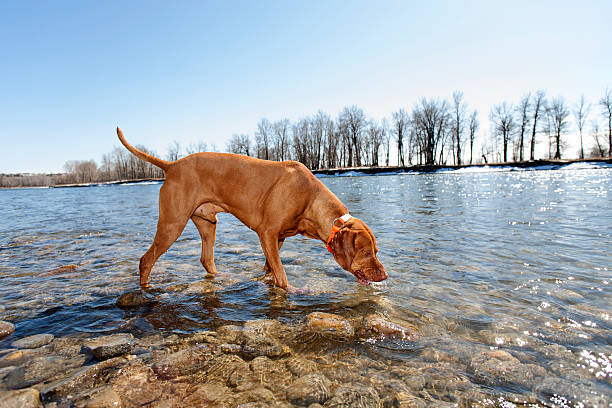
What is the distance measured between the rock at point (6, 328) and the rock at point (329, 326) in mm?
2851

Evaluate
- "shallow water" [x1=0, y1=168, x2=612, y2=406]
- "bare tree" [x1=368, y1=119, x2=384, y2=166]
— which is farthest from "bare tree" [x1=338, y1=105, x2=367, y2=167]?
"shallow water" [x1=0, y1=168, x2=612, y2=406]

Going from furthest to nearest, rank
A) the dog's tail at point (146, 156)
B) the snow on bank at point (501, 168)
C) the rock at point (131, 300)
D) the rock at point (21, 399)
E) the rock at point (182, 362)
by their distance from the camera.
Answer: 1. the snow on bank at point (501, 168)
2. the dog's tail at point (146, 156)
3. the rock at point (131, 300)
4. the rock at point (182, 362)
5. the rock at point (21, 399)

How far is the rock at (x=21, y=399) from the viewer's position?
6.47 ft

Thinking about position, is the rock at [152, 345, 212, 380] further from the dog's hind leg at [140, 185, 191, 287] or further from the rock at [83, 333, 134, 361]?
the dog's hind leg at [140, 185, 191, 287]

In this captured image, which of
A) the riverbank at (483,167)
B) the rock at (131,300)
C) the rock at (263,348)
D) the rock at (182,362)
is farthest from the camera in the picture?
the riverbank at (483,167)

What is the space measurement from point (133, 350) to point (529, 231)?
8.39 meters

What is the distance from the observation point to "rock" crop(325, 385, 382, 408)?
79.4 inches

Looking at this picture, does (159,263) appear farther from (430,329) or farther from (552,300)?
(552,300)

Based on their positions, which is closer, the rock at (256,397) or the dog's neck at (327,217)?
the rock at (256,397)

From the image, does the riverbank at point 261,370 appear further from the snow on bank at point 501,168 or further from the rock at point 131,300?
the snow on bank at point 501,168

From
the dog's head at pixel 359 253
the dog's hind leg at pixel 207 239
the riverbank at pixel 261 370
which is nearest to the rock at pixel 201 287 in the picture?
the dog's hind leg at pixel 207 239

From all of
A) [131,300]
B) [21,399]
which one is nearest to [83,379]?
[21,399]

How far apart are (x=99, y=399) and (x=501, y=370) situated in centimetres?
275

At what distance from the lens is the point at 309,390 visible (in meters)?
2.15
